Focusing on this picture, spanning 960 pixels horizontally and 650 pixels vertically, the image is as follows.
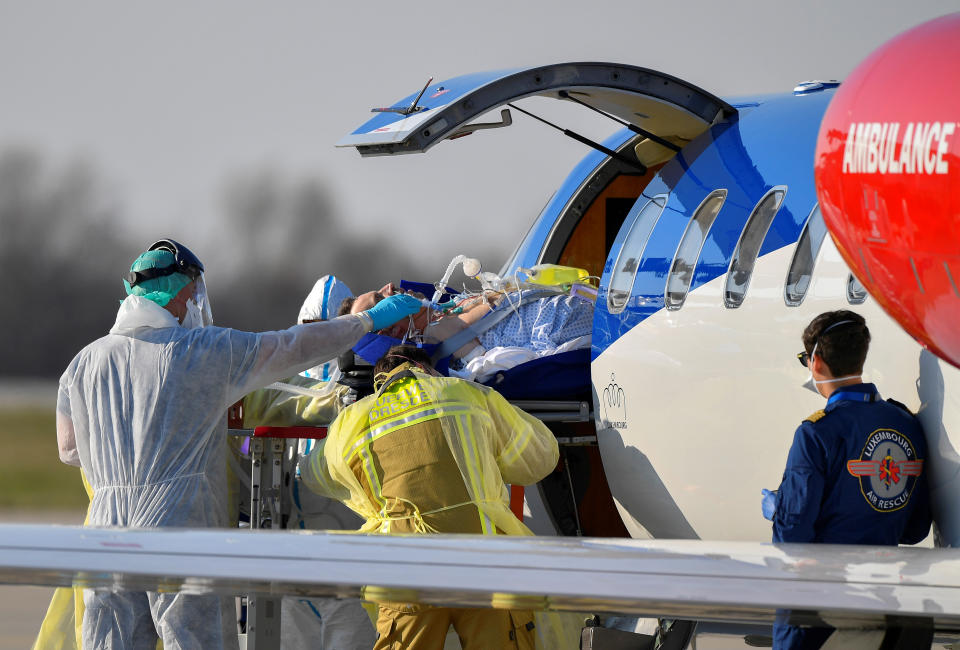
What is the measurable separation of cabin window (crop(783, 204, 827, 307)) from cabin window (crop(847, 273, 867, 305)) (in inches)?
10.4

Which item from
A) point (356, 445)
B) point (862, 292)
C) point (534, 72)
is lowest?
point (356, 445)

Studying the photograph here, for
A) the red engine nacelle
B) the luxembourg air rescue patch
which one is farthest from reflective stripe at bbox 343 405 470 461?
the red engine nacelle

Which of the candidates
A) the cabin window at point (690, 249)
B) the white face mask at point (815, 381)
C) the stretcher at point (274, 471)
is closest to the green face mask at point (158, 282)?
the stretcher at point (274, 471)

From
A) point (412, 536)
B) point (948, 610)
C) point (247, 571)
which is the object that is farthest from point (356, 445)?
point (948, 610)

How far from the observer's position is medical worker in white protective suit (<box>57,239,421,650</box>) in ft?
19.9

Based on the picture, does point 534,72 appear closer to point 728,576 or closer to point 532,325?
point 532,325

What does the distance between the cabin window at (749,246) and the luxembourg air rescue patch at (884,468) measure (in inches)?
51.2

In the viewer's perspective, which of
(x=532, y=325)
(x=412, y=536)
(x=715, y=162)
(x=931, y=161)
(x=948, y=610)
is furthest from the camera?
(x=532, y=325)

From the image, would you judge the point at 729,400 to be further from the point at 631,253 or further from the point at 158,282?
the point at 158,282

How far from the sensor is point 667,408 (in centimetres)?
661

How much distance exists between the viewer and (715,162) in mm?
6801

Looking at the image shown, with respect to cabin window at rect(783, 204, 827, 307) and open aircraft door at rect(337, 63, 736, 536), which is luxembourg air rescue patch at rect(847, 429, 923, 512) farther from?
open aircraft door at rect(337, 63, 736, 536)

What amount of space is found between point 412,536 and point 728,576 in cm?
122

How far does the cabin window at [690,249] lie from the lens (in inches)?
260
